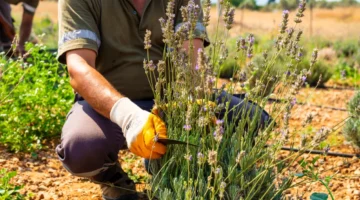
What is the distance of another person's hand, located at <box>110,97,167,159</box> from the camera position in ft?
6.74

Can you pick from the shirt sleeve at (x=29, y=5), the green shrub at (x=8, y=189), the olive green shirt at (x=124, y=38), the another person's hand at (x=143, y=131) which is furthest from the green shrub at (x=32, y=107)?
the shirt sleeve at (x=29, y=5)

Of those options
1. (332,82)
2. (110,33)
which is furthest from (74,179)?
(332,82)

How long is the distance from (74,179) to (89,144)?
90 cm

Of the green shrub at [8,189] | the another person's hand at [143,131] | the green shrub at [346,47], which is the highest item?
the another person's hand at [143,131]

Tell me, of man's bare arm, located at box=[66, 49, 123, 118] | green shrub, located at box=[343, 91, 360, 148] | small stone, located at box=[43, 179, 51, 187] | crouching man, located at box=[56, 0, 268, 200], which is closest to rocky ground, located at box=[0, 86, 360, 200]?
small stone, located at box=[43, 179, 51, 187]

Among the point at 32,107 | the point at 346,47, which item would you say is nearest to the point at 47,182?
the point at 32,107

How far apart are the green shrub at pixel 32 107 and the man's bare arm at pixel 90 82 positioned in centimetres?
108

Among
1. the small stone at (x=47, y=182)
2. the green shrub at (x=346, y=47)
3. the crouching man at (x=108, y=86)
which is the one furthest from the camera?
the green shrub at (x=346, y=47)

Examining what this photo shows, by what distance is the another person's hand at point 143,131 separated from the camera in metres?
2.05

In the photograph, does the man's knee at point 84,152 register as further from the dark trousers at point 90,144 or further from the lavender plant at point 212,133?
the lavender plant at point 212,133

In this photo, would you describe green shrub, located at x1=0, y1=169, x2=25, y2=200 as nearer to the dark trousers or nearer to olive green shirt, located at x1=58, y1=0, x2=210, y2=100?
the dark trousers

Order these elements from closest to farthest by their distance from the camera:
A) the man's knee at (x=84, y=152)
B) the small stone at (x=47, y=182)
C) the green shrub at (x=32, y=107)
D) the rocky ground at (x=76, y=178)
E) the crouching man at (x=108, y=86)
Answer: the crouching man at (x=108, y=86) < the man's knee at (x=84, y=152) < the rocky ground at (x=76, y=178) < the small stone at (x=47, y=182) < the green shrub at (x=32, y=107)

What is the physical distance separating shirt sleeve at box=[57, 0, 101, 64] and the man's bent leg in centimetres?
32

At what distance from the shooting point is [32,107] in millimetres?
3807
